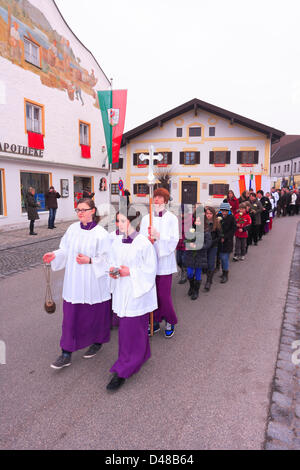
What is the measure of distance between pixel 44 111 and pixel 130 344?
604 inches

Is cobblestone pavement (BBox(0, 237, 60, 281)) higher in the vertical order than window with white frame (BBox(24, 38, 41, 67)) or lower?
lower

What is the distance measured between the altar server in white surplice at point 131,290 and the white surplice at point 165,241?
97 cm

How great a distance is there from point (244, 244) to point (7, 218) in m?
9.91

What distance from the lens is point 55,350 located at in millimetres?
3977

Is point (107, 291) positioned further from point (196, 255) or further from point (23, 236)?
point (23, 236)

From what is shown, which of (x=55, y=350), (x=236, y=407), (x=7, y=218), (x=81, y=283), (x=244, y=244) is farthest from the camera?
(x=7, y=218)

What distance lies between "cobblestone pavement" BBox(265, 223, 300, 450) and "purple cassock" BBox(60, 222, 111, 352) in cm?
186

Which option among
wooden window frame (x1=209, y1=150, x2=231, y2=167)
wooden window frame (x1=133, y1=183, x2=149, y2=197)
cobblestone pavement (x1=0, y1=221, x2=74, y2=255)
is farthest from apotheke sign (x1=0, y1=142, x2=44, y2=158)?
wooden window frame (x1=209, y1=150, x2=231, y2=167)

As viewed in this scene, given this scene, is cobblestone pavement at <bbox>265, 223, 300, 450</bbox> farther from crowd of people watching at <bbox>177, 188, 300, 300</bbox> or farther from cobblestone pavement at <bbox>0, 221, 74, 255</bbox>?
cobblestone pavement at <bbox>0, 221, 74, 255</bbox>

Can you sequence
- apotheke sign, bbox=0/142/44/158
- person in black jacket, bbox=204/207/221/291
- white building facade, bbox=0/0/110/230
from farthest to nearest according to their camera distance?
white building facade, bbox=0/0/110/230 → apotheke sign, bbox=0/142/44/158 → person in black jacket, bbox=204/207/221/291

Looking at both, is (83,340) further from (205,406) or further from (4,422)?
(205,406)

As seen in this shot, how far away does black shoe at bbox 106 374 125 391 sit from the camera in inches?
125

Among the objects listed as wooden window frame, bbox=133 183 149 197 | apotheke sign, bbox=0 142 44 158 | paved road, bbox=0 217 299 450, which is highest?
apotheke sign, bbox=0 142 44 158
